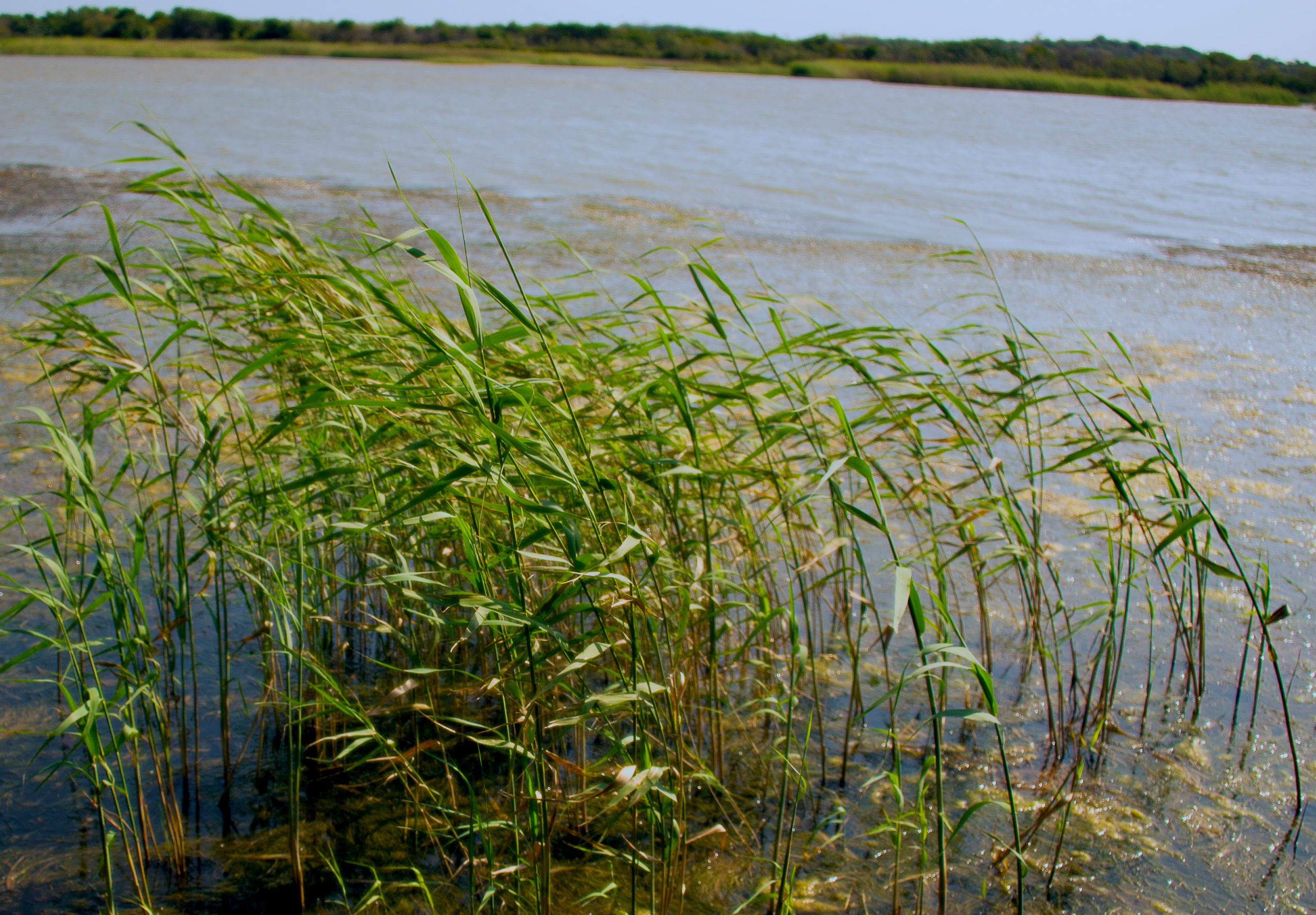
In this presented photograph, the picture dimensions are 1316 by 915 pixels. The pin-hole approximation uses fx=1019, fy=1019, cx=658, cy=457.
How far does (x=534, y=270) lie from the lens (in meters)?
7.23

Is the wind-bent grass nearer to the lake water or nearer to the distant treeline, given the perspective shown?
the lake water

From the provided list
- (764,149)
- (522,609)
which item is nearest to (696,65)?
(764,149)

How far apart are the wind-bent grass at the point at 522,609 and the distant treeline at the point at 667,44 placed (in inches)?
1564

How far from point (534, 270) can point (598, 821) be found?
551 centimetres

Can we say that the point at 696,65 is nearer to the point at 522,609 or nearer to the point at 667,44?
the point at 667,44

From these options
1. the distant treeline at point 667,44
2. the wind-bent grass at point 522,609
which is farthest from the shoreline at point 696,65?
the wind-bent grass at point 522,609

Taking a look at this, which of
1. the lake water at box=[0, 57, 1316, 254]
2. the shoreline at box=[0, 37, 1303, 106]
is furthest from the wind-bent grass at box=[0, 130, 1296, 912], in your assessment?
the shoreline at box=[0, 37, 1303, 106]

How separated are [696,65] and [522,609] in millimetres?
46675

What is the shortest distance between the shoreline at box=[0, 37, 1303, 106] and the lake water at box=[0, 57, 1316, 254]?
7013 millimetres

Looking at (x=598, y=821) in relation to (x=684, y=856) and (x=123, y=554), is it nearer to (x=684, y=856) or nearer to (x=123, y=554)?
(x=684, y=856)

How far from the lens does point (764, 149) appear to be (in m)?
15.9

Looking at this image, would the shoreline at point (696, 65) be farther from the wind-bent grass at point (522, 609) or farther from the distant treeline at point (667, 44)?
the wind-bent grass at point (522, 609)

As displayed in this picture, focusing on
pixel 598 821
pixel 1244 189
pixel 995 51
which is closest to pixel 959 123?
pixel 1244 189

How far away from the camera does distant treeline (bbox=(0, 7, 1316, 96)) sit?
1463 inches
